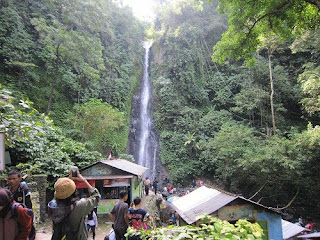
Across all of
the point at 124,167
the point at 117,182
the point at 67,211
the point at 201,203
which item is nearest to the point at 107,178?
the point at 117,182

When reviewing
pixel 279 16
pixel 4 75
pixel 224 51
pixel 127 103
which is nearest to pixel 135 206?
pixel 224 51

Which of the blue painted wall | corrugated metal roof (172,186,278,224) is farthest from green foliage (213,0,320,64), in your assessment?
the blue painted wall

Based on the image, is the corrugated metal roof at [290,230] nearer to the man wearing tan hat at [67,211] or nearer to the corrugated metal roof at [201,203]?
the corrugated metal roof at [201,203]

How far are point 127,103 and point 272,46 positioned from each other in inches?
636

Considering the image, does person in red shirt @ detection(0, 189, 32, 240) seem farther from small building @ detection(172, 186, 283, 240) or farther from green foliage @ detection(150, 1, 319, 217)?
green foliage @ detection(150, 1, 319, 217)

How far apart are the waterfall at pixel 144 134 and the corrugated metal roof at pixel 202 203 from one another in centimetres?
1403

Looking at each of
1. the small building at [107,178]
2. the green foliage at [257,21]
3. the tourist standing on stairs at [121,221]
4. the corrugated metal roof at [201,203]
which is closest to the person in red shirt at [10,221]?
the tourist standing on stairs at [121,221]

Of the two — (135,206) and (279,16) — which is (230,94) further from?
(135,206)

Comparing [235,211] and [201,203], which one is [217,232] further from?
[201,203]

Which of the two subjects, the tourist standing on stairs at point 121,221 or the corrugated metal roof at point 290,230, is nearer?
the tourist standing on stairs at point 121,221

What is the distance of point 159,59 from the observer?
1255 inches

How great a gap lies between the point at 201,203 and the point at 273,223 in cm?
234

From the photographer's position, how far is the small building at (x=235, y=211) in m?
6.89

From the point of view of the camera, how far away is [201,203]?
25.5 ft
